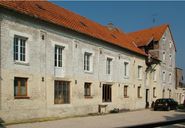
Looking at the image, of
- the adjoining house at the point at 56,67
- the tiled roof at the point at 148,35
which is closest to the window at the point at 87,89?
the adjoining house at the point at 56,67

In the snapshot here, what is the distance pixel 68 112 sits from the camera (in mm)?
20891

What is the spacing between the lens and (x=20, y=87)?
56.2 ft

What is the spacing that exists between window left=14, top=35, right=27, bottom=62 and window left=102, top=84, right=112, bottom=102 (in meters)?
10.0

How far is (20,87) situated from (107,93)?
11.0 meters

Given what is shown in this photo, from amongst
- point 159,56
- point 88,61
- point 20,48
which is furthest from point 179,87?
point 20,48

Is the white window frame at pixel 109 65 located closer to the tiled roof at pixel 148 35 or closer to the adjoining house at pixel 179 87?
the tiled roof at pixel 148 35

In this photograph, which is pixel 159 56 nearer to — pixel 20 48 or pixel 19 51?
pixel 20 48

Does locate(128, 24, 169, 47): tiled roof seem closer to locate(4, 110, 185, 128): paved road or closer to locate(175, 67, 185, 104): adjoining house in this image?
locate(175, 67, 185, 104): adjoining house

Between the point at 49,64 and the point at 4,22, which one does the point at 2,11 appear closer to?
the point at 4,22

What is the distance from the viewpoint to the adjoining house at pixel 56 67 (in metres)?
16.5

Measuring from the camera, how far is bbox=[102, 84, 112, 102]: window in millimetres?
25866

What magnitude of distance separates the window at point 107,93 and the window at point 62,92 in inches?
210

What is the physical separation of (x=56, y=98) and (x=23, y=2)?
22.5 ft

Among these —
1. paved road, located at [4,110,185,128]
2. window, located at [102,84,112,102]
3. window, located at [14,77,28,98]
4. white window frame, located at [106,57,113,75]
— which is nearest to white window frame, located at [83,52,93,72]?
window, located at [102,84,112,102]
